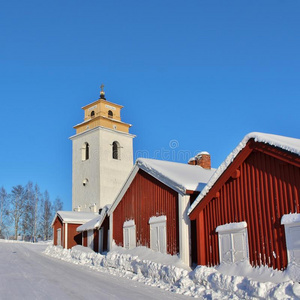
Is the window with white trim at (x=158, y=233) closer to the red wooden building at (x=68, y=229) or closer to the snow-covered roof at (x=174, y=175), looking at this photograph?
the snow-covered roof at (x=174, y=175)

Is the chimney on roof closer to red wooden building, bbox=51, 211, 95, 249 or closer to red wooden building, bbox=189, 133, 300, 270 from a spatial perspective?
red wooden building, bbox=189, 133, 300, 270

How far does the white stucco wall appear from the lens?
46000 millimetres

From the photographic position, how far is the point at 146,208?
19.2 metres

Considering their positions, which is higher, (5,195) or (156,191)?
(5,195)

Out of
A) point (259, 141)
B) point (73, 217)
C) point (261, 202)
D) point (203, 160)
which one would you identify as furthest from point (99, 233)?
point (259, 141)

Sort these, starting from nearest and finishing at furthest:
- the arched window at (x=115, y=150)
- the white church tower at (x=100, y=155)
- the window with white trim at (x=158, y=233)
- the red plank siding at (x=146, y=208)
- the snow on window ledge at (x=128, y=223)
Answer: the red plank siding at (x=146, y=208) → the window with white trim at (x=158, y=233) → the snow on window ledge at (x=128, y=223) → the white church tower at (x=100, y=155) → the arched window at (x=115, y=150)

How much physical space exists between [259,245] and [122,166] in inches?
1436

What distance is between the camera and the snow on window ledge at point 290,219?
11236 mm

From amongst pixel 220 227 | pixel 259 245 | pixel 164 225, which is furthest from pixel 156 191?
pixel 259 245

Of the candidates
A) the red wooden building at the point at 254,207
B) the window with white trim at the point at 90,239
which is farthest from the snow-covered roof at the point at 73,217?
the red wooden building at the point at 254,207

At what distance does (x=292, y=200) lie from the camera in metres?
11.6

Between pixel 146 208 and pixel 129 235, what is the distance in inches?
81.5

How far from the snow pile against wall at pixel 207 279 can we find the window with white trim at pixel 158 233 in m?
0.38

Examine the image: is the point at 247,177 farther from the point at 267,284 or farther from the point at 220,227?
the point at 267,284
